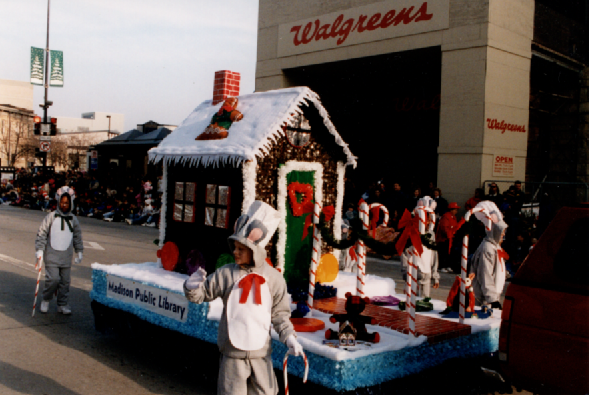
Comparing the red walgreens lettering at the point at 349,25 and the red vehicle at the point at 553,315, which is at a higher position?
the red walgreens lettering at the point at 349,25

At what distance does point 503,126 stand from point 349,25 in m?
6.12

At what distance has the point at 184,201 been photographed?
22.9 ft

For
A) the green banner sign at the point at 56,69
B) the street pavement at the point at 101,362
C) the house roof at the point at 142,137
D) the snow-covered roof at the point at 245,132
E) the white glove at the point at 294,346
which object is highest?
the green banner sign at the point at 56,69

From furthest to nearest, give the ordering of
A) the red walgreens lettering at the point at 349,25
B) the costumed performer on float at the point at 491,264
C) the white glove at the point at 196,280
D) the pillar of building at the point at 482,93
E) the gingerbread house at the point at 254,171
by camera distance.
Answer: the red walgreens lettering at the point at 349,25 < the pillar of building at the point at 482,93 < the gingerbread house at the point at 254,171 < the costumed performer on float at the point at 491,264 < the white glove at the point at 196,280

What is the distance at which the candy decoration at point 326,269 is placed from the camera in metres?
6.65

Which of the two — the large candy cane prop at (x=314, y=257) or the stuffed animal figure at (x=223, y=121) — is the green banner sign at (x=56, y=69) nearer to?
the stuffed animal figure at (x=223, y=121)

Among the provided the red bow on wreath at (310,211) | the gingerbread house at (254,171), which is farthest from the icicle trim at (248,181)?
the red bow on wreath at (310,211)

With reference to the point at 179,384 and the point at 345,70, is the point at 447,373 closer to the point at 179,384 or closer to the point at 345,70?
the point at 179,384

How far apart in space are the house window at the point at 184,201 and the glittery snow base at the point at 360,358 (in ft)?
3.70

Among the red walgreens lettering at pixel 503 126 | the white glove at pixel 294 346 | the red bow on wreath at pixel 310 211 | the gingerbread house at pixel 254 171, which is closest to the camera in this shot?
the white glove at pixel 294 346

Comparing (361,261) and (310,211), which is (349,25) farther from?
(361,261)

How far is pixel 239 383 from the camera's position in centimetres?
348

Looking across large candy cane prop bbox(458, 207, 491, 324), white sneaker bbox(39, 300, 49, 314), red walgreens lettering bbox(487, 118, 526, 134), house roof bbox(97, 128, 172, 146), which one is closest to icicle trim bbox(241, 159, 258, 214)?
large candy cane prop bbox(458, 207, 491, 324)

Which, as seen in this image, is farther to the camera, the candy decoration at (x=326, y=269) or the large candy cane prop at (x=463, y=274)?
the candy decoration at (x=326, y=269)
